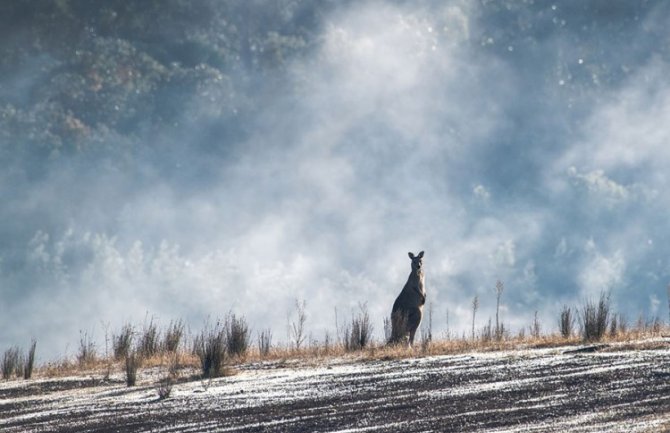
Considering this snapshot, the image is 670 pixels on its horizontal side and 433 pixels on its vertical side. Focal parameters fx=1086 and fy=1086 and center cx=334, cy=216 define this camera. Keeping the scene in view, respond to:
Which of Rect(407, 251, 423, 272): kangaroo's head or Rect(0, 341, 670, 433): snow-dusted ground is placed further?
Rect(407, 251, 423, 272): kangaroo's head

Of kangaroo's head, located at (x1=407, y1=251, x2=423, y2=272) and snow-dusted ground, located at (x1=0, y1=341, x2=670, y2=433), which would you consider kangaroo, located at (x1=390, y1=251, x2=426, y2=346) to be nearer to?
kangaroo's head, located at (x1=407, y1=251, x2=423, y2=272)

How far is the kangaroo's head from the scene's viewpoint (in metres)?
20.4

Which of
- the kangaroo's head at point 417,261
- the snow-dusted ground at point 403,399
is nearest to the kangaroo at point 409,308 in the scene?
the kangaroo's head at point 417,261

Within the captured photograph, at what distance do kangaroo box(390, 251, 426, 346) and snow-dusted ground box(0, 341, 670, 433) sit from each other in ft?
10.1

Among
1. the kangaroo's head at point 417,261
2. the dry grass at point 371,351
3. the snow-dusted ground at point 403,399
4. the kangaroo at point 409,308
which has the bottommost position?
the snow-dusted ground at point 403,399

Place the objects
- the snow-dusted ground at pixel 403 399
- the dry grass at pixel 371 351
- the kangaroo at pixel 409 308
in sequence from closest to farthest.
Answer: the snow-dusted ground at pixel 403 399 → the dry grass at pixel 371 351 → the kangaroo at pixel 409 308

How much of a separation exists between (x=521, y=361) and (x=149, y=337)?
32.1 feet

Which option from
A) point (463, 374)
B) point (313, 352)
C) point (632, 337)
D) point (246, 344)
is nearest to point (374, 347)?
point (313, 352)

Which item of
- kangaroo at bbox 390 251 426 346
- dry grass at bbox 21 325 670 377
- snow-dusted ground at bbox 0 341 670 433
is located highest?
kangaroo at bbox 390 251 426 346

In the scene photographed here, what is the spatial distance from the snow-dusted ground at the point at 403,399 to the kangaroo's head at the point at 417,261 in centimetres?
470

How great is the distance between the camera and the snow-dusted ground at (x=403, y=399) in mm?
9250

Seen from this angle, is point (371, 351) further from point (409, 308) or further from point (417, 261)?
point (417, 261)

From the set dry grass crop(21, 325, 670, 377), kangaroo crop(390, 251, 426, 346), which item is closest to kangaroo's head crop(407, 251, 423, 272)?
kangaroo crop(390, 251, 426, 346)

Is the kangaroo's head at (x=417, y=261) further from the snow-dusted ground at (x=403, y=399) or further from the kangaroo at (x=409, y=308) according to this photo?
the snow-dusted ground at (x=403, y=399)
